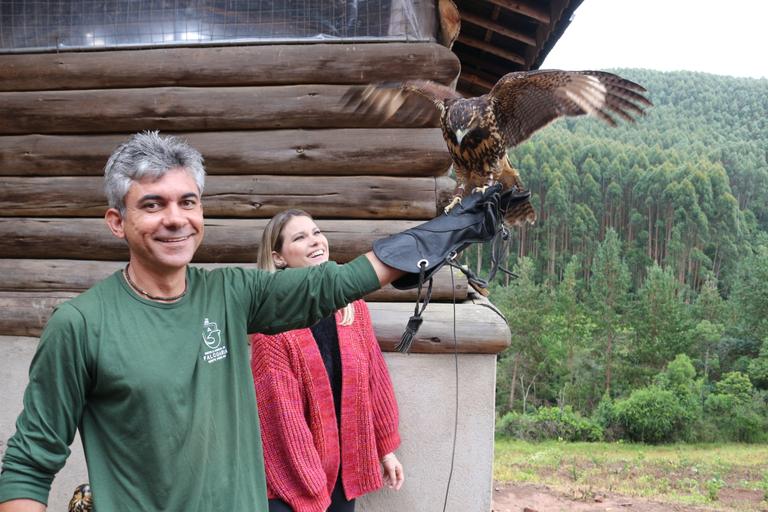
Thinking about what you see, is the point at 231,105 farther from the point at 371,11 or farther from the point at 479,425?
the point at 479,425

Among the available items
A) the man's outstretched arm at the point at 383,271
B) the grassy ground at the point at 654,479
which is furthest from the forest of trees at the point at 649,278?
the man's outstretched arm at the point at 383,271

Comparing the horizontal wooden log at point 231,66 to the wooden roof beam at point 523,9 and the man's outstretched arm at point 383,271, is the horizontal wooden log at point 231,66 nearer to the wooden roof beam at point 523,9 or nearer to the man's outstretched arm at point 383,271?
the wooden roof beam at point 523,9

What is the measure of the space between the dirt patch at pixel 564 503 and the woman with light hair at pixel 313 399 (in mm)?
4651

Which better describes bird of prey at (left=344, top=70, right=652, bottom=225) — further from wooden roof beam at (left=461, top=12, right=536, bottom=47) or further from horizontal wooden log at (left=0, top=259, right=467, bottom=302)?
wooden roof beam at (left=461, top=12, right=536, bottom=47)

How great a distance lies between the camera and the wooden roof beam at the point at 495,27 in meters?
4.93

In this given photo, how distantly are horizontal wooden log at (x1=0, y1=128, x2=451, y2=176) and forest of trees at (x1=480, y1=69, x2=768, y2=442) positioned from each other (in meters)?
13.5

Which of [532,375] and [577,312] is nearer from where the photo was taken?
[532,375]

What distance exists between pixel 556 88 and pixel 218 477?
2228 mm

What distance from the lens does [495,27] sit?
5.01 meters

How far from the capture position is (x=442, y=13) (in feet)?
13.9

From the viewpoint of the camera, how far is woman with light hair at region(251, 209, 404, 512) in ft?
8.71

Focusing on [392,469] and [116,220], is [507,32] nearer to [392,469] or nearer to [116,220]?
[392,469]

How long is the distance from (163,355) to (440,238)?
787 mm

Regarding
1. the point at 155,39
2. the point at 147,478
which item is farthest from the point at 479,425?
the point at 155,39
